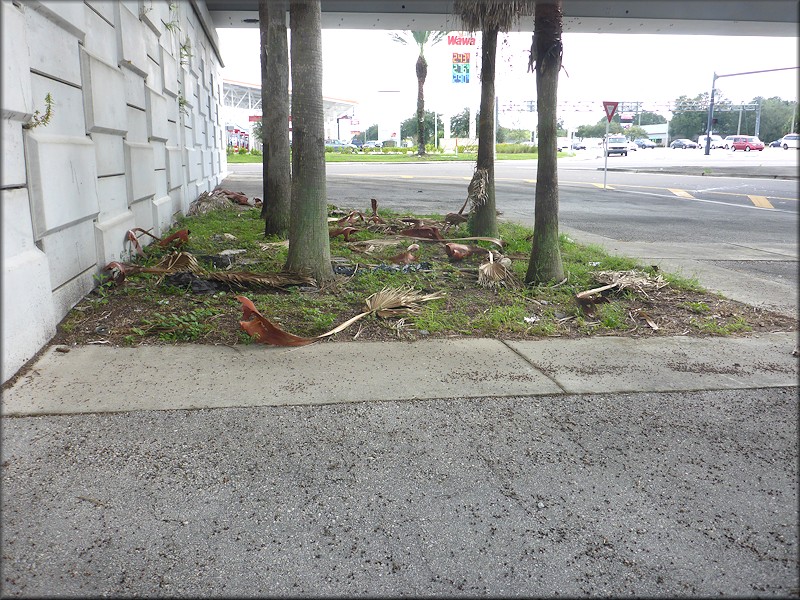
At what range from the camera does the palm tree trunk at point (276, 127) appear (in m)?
9.81

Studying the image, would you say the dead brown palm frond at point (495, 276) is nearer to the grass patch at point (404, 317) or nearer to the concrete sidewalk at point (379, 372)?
the grass patch at point (404, 317)

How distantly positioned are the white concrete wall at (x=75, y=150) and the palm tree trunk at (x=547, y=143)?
3.65 m

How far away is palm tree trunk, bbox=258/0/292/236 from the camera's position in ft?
32.2

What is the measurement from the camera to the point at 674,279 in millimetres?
7375

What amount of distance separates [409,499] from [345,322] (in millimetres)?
2640

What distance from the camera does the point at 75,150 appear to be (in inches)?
217

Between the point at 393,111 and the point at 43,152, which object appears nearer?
the point at 43,152

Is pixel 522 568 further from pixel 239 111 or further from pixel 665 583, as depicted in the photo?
pixel 239 111

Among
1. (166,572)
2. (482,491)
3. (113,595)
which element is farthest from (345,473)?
(113,595)

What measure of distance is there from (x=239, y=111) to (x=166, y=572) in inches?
3742

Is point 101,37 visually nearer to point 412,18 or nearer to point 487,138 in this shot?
point 487,138

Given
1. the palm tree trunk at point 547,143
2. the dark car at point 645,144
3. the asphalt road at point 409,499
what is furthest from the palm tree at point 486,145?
the dark car at point 645,144

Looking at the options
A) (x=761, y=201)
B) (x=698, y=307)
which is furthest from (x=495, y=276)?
(x=761, y=201)

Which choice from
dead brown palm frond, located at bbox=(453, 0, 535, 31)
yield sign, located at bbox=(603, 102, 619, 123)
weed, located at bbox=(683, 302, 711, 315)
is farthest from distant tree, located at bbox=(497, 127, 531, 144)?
weed, located at bbox=(683, 302, 711, 315)
